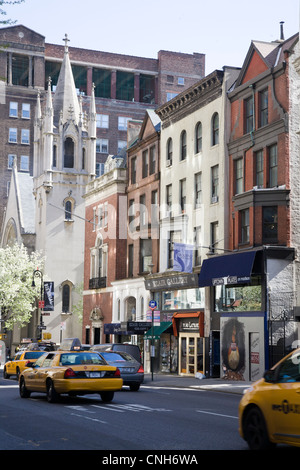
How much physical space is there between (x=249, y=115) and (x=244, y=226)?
18.4 ft

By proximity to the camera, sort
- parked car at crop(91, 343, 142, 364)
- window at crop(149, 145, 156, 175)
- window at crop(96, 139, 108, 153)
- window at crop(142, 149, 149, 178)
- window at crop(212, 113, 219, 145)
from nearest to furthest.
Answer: parked car at crop(91, 343, 142, 364), window at crop(212, 113, 219, 145), window at crop(149, 145, 156, 175), window at crop(142, 149, 149, 178), window at crop(96, 139, 108, 153)

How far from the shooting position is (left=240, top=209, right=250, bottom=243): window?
37.3 m

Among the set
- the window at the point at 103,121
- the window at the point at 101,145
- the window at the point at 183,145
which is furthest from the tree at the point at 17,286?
the window at the point at 183,145

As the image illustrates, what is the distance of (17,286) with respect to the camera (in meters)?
71.6

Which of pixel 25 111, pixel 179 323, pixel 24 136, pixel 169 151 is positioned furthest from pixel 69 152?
pixel 179 323

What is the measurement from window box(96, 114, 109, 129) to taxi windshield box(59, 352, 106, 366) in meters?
75.9

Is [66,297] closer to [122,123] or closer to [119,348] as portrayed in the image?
[122,123]

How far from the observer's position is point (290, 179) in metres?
35.1

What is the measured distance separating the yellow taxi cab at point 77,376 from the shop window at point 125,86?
259 feet

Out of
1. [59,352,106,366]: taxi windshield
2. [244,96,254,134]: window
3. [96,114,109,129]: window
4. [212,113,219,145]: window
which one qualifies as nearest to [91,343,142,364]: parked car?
[59,352,106,366]: taxi windshield

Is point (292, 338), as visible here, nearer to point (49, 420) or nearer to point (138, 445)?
point (49, 420)

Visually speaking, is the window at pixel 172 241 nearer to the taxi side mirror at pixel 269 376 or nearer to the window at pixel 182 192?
the window at pixel 182 192

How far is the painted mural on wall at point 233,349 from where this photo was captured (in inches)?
1433

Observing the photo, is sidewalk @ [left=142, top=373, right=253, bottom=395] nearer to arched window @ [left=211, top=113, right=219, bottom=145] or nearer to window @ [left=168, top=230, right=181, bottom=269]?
window @ [left=168, top=230, right=181, bottom=269]
